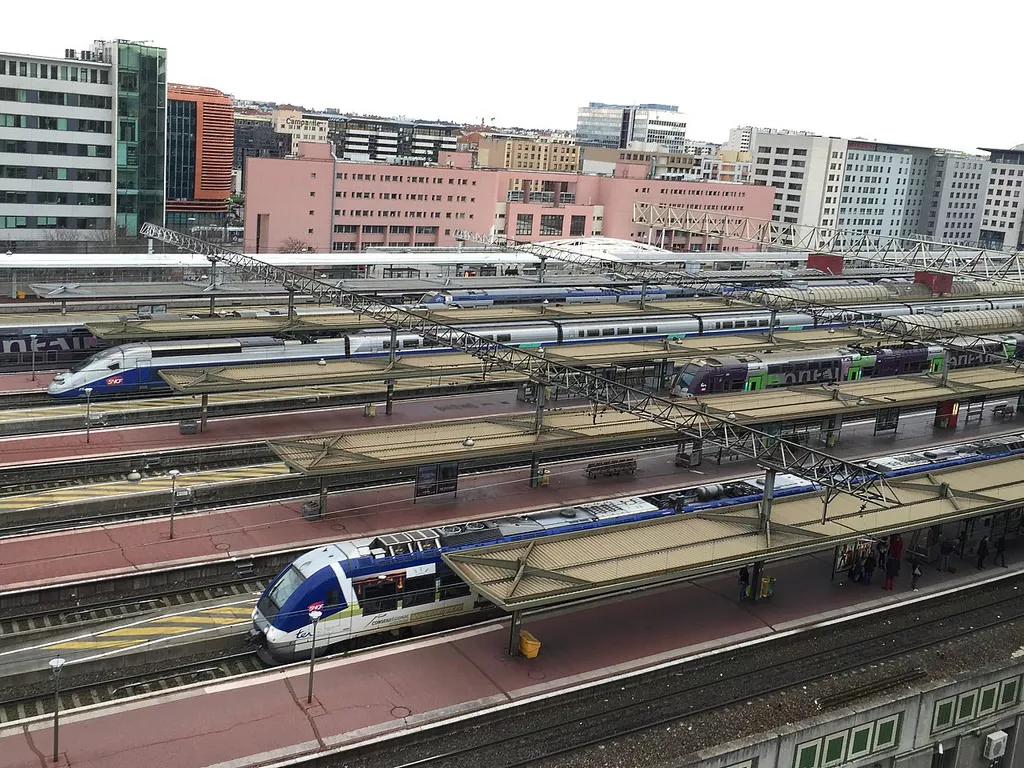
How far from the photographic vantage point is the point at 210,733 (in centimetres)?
1491

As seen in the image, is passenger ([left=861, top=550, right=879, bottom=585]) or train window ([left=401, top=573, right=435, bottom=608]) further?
passenger ([left=861, top=550, right=879, bottom=585])

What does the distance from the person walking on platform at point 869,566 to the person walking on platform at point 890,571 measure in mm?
303

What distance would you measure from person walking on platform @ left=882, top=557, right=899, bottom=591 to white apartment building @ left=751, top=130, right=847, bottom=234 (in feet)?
303

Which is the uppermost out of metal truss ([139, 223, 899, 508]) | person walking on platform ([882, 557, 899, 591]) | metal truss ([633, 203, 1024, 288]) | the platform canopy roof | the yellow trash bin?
metal truss ([633, 203, 1024, 288])

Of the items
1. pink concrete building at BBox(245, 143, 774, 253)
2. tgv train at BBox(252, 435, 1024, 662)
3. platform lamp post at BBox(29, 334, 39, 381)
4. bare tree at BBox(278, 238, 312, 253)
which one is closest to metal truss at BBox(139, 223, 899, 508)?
tgv train at BBox(252, 435, 1024, 662)

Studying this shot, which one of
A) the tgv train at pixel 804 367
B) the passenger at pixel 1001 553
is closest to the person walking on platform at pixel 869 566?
the passenger at pixel 1001 553

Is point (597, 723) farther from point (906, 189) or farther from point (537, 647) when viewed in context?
point (906, 189)

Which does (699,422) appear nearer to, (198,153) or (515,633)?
(515,633)

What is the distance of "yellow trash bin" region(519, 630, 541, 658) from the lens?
17750 millimetres

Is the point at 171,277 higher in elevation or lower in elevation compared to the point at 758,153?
lower

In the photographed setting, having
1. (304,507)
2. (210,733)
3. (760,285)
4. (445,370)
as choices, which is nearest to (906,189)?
(760,285)

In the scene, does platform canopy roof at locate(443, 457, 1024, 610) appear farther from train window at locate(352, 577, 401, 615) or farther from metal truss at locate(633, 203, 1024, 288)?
metal truss at locate(633, 203, 1024, 288)

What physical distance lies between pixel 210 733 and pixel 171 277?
119 ft

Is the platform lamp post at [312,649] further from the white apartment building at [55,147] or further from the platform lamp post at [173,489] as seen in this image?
the white apartment building at [55,147]
